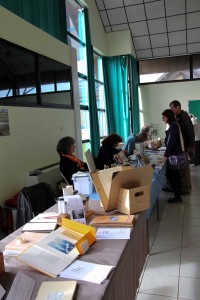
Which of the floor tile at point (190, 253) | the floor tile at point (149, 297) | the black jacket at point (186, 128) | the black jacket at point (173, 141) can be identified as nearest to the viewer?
the floor tile at point (149, 297)

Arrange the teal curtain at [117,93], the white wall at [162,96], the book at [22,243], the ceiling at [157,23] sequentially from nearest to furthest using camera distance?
the book at [22,243] < the ceiling at [157,23] < the teal curtain at [117,93] < the white wall at [162,96]

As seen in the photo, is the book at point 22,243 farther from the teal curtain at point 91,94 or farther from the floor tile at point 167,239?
the teal curtain at point 91,94

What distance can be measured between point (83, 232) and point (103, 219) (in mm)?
253

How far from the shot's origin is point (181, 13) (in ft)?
18.8

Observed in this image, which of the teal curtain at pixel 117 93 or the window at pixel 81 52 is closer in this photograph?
the window at pixel 81 52

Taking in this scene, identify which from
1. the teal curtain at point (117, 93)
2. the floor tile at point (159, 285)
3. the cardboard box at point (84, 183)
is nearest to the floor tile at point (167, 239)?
the floor tile at point (159, 285)

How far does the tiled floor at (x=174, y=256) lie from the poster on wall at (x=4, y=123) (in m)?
1.77

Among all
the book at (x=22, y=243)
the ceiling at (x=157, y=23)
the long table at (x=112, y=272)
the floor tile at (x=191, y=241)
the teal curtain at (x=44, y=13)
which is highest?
the ceiling at (x=157, y=23)

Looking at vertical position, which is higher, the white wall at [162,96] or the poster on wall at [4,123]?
the white wall at [162,96]

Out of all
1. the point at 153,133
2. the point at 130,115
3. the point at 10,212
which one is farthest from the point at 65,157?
the point at 153,133

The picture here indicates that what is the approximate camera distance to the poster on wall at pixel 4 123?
2.56 m

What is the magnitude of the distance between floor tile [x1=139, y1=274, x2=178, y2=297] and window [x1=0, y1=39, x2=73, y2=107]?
2.02 m

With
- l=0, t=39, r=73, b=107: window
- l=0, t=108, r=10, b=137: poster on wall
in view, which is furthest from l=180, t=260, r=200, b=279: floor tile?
l=0, t=39, r=73, b=107: window

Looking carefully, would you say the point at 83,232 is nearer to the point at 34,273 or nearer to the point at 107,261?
the point at 107,261
